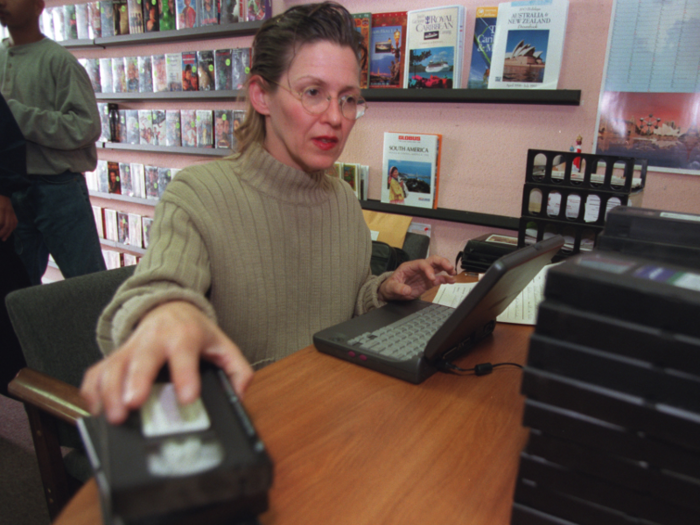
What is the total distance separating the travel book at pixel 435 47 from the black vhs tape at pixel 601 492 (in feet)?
5.36

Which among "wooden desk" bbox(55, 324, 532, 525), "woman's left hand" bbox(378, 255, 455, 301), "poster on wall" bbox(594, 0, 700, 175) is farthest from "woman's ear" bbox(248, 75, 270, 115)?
"poster on wall" bbox(594, 0, 700, 175)

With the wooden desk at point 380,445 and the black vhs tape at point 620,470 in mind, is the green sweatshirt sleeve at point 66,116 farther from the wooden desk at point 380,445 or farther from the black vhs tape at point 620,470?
the black vhs tape at point 620,470

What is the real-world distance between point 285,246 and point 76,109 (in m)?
1.58

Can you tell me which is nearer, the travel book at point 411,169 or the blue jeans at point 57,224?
the travel book at point 411,169

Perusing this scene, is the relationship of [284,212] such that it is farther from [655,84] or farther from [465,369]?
[655,84]

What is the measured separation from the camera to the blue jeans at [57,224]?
2.12 m

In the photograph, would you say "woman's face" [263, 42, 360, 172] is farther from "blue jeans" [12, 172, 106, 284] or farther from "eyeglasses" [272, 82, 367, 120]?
"blue jeans" [12, 172, 106, 284]

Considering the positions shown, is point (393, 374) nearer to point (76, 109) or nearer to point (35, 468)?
point (35, 468)

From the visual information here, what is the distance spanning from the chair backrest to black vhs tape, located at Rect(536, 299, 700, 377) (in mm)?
939

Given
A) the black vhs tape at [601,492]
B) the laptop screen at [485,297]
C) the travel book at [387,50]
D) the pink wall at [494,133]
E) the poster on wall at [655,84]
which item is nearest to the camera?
the black vhs tape at [601,492]

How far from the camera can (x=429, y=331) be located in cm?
93

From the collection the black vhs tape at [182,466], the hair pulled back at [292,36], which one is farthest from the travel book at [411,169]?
the black vhs tape at [182,466]

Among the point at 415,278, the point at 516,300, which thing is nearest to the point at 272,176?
the point at 415,278

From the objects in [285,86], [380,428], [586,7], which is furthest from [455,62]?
[380,428]
